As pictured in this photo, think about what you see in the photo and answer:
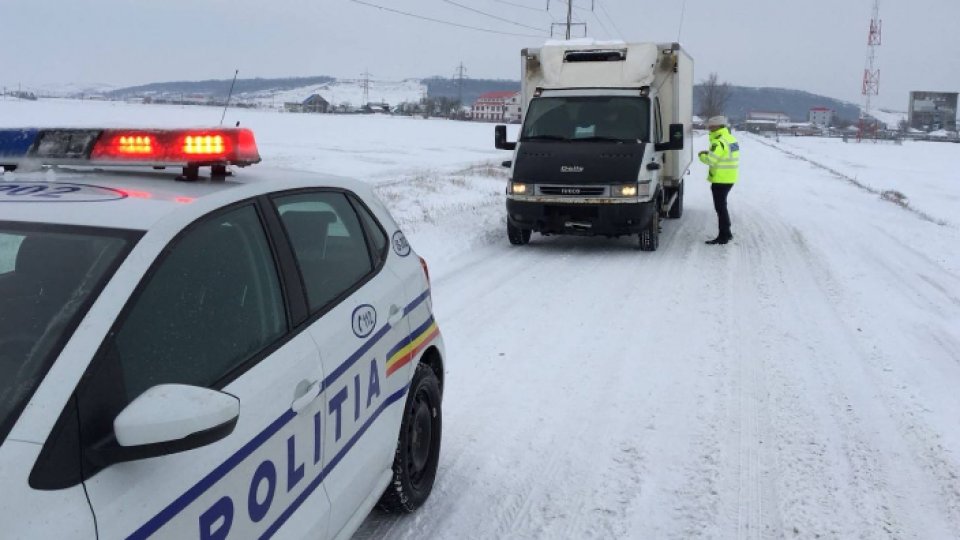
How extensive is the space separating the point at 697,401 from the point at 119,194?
3989mm

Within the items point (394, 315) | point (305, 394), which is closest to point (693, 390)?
point (394, 315)

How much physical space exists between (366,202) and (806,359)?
13.4 feet

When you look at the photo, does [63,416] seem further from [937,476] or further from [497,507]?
[937,476]

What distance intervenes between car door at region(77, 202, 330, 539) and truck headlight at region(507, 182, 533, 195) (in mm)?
8565

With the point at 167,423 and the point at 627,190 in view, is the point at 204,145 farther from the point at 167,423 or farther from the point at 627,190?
the point at 627,190

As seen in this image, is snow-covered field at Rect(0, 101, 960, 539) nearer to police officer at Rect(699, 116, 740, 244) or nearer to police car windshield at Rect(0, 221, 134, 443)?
police officer at Rect(699, 116, 740, 244)

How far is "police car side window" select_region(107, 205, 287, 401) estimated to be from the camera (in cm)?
207

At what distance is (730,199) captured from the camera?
1898 cm

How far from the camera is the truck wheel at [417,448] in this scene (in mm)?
3578

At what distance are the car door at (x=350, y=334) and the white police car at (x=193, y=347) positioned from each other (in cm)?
1

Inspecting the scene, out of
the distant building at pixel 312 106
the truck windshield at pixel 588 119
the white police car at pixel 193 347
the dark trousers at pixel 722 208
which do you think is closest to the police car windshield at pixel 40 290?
the white police car at pixel 193 347

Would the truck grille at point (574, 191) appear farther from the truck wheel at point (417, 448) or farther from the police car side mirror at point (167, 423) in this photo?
the police car side mirror at point (167, 423)

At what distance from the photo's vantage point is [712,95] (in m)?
101

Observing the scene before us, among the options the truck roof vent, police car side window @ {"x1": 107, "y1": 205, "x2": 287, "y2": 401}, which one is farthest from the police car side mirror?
the truck roof vent
